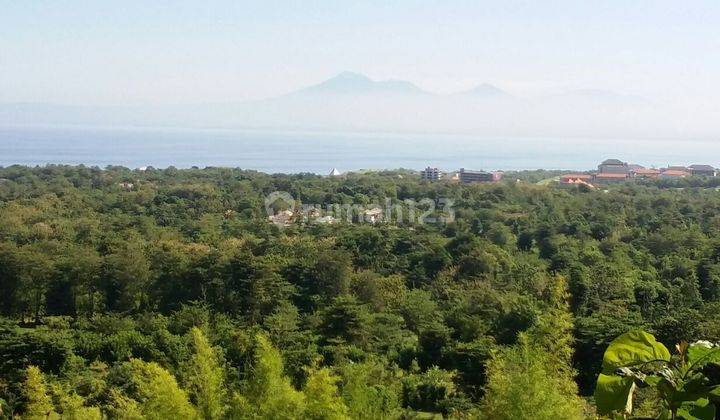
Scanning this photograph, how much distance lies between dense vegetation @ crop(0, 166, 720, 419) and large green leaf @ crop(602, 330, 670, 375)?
1.10 metres

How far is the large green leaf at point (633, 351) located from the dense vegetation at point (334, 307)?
43.4 inches

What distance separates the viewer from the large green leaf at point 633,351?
3.62ft

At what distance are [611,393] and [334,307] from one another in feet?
31.5

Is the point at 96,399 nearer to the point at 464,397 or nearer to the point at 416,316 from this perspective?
the point at 464,397

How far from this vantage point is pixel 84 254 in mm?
14383

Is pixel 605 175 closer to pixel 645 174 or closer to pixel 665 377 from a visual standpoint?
pixel 645 174

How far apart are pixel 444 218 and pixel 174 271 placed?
11516 mm

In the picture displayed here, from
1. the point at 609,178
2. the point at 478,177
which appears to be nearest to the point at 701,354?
the point at 609,178

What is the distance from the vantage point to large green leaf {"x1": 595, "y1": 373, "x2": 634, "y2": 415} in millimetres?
1094

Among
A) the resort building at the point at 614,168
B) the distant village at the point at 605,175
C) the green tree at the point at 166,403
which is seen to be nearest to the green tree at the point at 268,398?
the green tree at the point at 166,403

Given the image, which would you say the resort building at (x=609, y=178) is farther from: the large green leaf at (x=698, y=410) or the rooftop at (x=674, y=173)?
the large green leaf at (x=698, y=410)

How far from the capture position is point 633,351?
3.65 feet

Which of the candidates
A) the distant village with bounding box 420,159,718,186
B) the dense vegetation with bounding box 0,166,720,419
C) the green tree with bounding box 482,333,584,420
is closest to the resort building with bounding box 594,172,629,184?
the distant village with bounding box 420,159,718,186

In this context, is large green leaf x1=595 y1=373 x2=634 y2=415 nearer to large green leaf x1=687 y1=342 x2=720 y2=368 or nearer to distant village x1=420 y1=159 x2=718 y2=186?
large green leaf x1=687 y1=342 x2=720 y2=368
